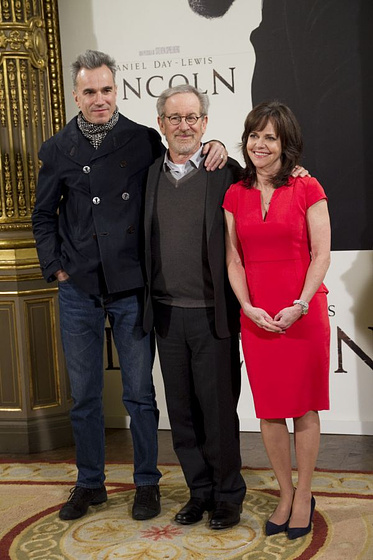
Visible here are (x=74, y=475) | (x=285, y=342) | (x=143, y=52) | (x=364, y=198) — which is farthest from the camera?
(x=143, y=52)

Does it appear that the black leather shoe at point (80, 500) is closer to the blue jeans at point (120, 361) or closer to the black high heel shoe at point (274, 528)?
the blue jeans at point (120, 361)

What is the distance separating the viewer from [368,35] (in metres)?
4.09

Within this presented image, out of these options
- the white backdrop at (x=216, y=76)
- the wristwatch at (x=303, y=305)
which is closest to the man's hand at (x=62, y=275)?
the wristwatch at (x=303, y=305)

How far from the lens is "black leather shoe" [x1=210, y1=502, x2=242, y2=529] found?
309 cm

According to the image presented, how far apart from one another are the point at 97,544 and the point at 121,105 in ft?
8.28

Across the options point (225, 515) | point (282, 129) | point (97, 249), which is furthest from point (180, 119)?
point (225, 515)

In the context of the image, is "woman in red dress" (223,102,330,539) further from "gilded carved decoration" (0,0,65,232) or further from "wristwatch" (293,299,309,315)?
"gilded carved decoration" (0,0,65,232)

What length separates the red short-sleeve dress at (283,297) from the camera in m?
2.84

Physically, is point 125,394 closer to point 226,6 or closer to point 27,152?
Result: point 27,152

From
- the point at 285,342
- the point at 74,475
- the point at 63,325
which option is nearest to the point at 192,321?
the point at 285,342

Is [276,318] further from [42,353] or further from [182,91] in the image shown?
[42,353]

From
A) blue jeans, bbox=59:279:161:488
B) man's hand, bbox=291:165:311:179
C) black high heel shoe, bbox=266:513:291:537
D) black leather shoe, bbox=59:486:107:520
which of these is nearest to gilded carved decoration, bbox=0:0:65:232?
blue jeans, bbox=59:279:161:488

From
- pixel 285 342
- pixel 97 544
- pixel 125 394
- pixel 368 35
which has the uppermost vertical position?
pixel 368 35

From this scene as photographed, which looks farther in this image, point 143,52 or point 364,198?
point 143,52
